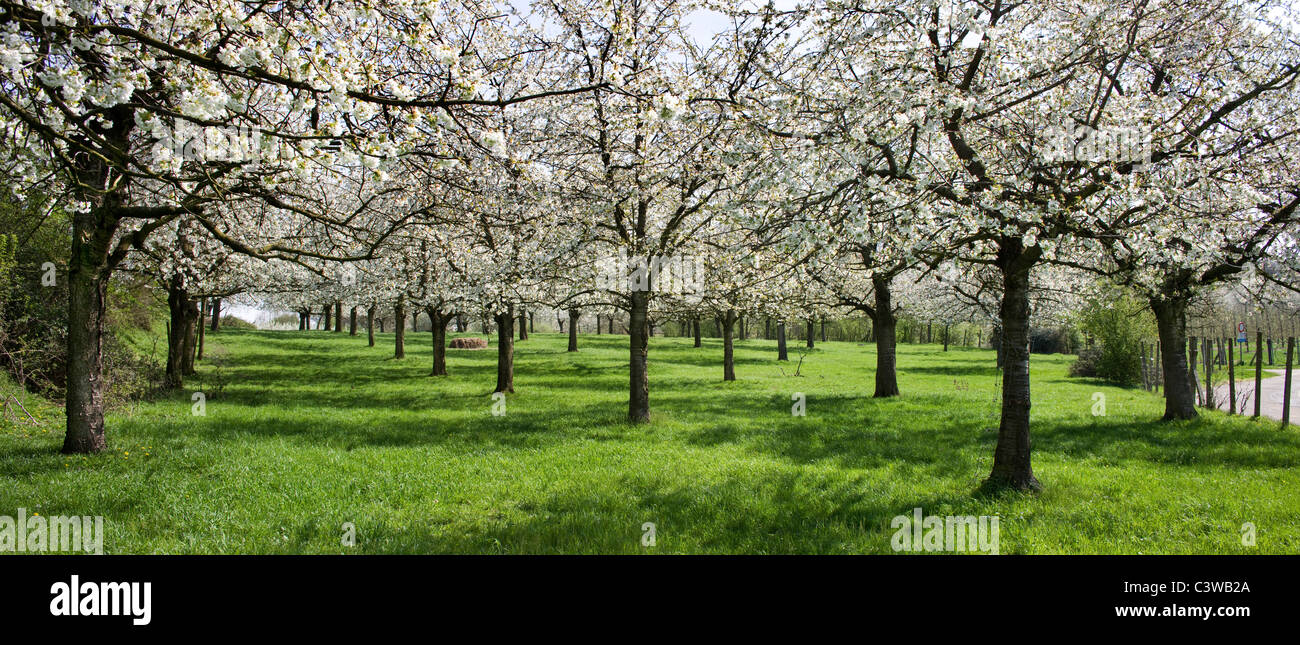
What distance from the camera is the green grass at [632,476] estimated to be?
19.8ft

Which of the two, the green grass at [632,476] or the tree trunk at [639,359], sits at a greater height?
the tree trunk at [639,359]

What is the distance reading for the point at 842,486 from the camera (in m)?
8.12

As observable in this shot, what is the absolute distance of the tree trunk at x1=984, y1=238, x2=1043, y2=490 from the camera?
7.56m

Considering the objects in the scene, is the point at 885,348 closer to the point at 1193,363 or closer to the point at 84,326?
the point at 1193,363

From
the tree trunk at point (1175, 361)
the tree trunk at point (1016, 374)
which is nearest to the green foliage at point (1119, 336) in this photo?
the tree trunk at point (1175, 361)

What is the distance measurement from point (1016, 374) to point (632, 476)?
559 cm

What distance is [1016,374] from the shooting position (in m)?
7.61

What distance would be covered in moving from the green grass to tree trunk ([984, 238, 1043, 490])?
1.30 feet

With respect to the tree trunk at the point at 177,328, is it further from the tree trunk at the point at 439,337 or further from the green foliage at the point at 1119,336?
the green foliage at the point at 1119,336

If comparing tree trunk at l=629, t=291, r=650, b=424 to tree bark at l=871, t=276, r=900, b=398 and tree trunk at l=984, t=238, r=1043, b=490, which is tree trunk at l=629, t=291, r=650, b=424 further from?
tree bark at l=871, t=276, r=900, b=398

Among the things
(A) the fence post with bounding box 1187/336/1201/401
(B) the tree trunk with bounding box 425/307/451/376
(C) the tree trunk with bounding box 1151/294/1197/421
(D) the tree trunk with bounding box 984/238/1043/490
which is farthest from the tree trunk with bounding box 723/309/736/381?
(D) the tree trunk with bounding box 984/238/1043/490

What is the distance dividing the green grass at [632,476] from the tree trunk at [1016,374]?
15.6 inches

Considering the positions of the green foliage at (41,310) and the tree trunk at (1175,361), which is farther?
the tree trunk at (1175,361)
